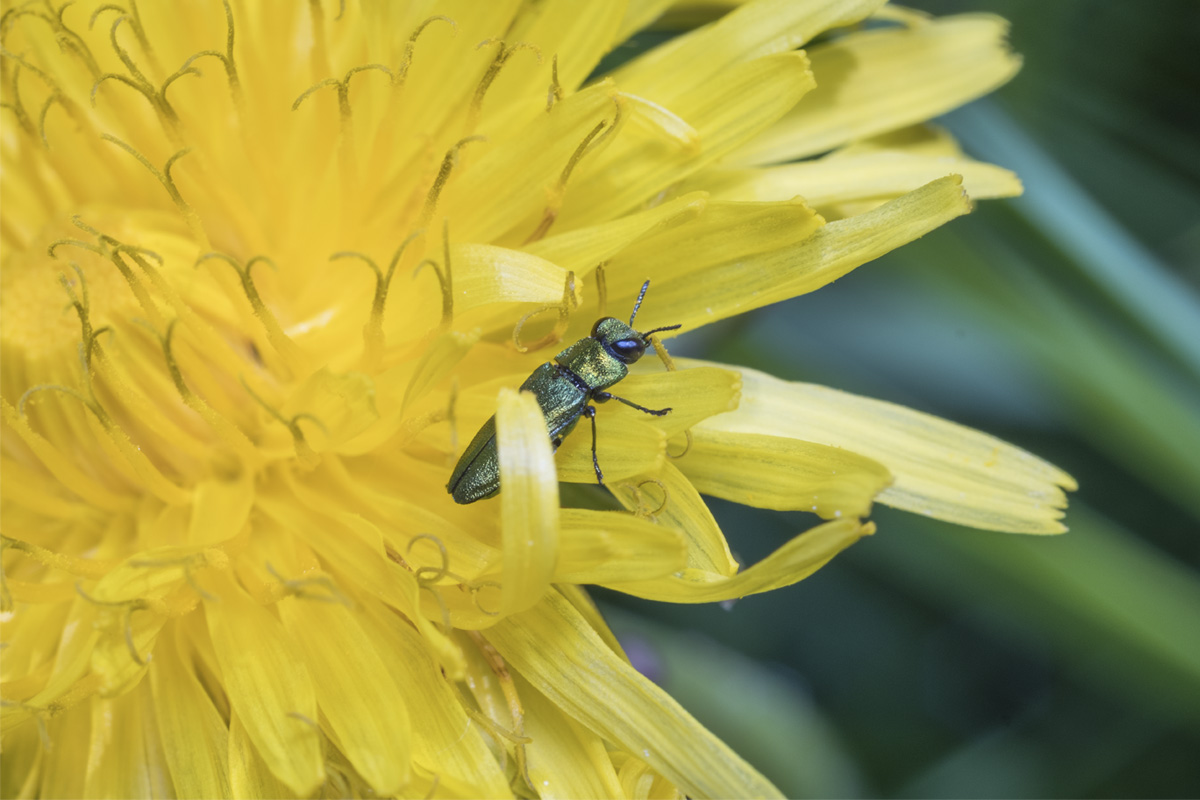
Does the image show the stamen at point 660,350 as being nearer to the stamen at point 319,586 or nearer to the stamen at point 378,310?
the stamen at point 378,310

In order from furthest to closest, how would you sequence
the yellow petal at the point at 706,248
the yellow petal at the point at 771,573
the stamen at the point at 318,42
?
the stamen at the point at 318,42 → the yellow petal at the point at 706,248 → the yellow petal at the point at 771,573

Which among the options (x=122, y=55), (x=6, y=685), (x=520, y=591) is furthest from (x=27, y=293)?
(x=520, y=591)

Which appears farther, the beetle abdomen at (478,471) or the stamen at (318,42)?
the stamen at (318,42)

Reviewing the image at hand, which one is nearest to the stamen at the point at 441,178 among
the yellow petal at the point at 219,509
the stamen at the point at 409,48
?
the stamen at the point at 409,48

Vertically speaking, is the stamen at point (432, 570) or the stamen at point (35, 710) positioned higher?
the stamen at point (432, 570)

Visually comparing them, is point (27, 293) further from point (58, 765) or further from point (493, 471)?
point (493, 471)

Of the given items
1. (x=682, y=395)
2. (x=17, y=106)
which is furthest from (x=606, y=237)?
(x=17, y=106)

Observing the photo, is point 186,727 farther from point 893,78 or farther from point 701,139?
point 893,78

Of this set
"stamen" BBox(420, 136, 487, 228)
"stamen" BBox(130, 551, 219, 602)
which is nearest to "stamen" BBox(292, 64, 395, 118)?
"stamen" BBox(420, 136, 487, 228)

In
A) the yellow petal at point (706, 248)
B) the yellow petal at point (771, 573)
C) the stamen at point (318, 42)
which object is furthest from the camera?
the stamen at point (318, 42)
